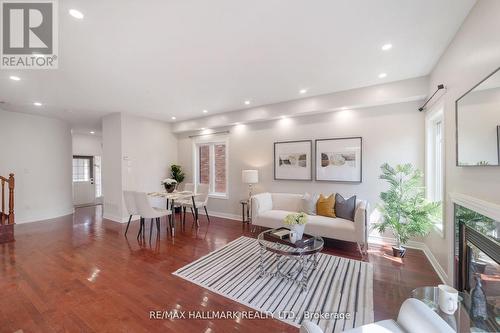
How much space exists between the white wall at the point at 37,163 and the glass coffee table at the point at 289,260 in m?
6.51

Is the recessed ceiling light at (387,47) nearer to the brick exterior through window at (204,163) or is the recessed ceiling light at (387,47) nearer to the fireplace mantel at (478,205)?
the fireplace mantel at (478,205)

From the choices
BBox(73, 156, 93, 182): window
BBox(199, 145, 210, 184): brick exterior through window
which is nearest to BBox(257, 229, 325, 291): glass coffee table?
BBox(199, 145, 210, 184): brick exterior through window

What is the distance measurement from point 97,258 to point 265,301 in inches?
109

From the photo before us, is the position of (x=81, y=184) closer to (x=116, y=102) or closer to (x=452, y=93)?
(x=116, y=102)

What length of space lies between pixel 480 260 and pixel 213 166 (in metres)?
5.49

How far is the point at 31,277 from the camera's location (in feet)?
8.77

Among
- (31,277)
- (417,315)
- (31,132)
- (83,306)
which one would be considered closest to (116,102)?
(31,132)

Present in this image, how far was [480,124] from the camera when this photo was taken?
174 cm

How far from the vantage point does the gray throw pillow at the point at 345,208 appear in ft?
12.2

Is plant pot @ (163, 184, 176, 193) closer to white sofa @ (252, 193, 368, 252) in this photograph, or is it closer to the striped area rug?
white sofa @ (252, 193, 368, 252)

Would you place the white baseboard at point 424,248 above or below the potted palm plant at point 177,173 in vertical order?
below

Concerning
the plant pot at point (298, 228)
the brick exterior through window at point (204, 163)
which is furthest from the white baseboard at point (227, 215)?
the plant pot at point (298, 228)

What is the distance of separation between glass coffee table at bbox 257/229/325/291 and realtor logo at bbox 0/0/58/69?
3.27 meters

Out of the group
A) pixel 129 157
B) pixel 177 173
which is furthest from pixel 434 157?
pixel 129 157
